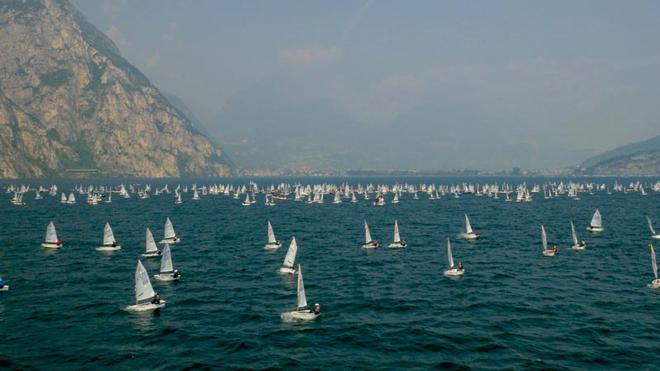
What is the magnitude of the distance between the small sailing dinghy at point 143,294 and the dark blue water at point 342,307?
131 cm

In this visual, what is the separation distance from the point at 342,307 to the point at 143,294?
18425 millimetres

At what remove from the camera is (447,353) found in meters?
37.2

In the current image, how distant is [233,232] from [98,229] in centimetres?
2774

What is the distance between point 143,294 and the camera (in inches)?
1859

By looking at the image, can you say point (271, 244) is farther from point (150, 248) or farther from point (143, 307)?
point (143, 307)

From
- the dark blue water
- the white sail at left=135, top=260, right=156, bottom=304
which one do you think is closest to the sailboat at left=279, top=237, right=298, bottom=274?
the dark blue water

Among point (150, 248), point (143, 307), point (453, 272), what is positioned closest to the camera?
point (143, 307)

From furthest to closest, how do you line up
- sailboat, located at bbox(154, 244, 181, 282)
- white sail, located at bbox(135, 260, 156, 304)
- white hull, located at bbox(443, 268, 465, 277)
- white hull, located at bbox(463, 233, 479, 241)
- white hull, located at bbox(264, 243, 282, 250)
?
white hull, located at bbox(463, 233, 479, 241)
white hull, located at bbox(264, 243, 282, 250)
white hull, located at bbox(443, 268, 465, 277)
sailboat, located at bbox(154, 244, 181, 282)
white sail, located at bbox(135, 260, 156, 304)

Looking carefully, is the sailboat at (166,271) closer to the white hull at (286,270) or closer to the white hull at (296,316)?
the white hull at (286,270)

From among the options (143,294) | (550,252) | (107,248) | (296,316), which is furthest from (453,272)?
(107,248)

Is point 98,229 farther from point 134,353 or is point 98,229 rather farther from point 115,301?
point 134,353

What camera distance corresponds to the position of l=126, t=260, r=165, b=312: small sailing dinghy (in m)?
46.3

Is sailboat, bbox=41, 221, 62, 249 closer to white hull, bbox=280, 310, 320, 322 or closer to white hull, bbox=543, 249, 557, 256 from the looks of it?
white hull, bbox=280, 310, 320, 322

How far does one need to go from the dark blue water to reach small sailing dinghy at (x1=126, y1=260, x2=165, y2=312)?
131 centimetres
